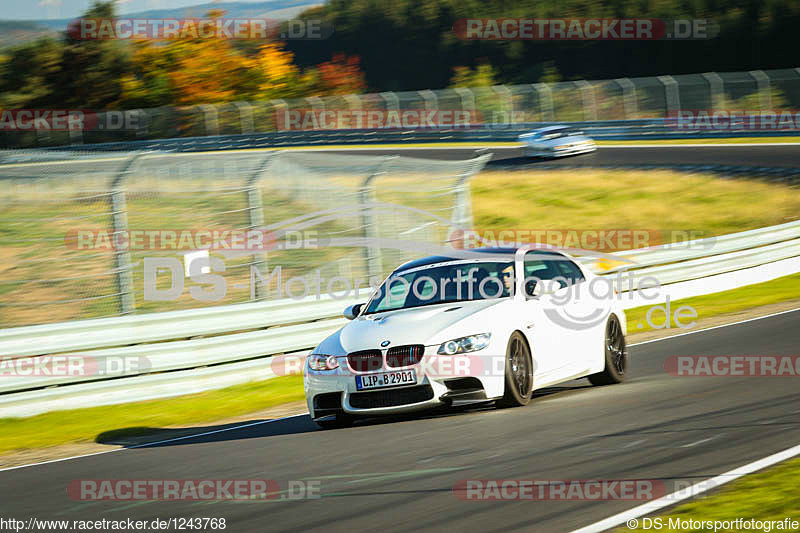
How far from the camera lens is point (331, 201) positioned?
15.5m

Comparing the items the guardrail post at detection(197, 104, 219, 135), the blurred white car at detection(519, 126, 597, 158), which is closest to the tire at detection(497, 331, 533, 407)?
the blurred white car at detection(519, 126, 597, 158)

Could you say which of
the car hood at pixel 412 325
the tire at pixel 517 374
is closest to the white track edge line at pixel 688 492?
the tire at pixel 517 374

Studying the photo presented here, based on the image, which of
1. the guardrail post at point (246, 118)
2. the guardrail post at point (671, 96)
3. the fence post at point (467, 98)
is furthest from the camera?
the guardrail post at point (246, 118)

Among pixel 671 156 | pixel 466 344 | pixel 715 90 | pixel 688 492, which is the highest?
pixel 715 90

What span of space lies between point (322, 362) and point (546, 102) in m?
35.3

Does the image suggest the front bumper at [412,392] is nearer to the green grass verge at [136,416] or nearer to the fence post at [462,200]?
the green grass verge at [136,416]

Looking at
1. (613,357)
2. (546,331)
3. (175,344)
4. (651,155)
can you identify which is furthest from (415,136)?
(546,331)

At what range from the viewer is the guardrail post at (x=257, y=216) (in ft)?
43.9

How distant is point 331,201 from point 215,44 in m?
43.4

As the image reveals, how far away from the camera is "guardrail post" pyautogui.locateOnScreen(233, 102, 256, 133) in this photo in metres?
46.1

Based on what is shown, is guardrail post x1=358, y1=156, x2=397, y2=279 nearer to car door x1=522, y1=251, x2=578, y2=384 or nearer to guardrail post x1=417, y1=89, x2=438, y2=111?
car door x1=522, y1=251, x2=578, y2=384

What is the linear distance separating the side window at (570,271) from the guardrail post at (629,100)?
3190 centimetres

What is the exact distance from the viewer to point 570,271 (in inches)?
410

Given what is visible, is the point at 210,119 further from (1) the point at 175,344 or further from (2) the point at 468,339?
(2) the point at 468,339
